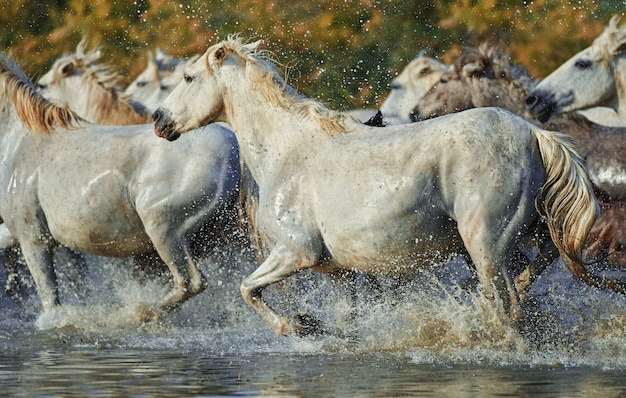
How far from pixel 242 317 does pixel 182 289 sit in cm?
51

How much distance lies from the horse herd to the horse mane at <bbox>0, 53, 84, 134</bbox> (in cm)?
1

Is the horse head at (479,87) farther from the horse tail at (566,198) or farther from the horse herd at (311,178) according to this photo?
the horse tail at (566,198)

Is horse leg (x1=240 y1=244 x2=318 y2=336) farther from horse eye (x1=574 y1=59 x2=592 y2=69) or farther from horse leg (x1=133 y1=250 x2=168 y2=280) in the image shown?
horse eye (x1=574 y1=59 x2=592 y2=69)

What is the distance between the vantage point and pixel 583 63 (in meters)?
11.2

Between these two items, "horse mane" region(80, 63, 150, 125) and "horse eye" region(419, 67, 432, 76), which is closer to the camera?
"horse mane" region(80, 63, 150, 125)

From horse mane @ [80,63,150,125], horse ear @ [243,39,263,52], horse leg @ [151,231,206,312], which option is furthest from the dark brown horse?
horse ear @ [243,39,263,52]

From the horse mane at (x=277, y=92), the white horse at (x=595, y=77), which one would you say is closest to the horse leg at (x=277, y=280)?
the horse mane at (x=277, y=92)

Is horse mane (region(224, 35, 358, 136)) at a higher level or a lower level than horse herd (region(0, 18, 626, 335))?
higher

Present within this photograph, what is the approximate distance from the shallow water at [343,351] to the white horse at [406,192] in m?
0.24

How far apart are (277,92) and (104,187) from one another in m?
1.86

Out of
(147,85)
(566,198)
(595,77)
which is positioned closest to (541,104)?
(595,77)

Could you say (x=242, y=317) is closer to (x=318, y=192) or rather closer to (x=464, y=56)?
(x=318, y=192)

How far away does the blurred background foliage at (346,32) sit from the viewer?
16891 millimetres

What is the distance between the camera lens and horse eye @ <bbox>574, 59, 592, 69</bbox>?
11.2 metres
